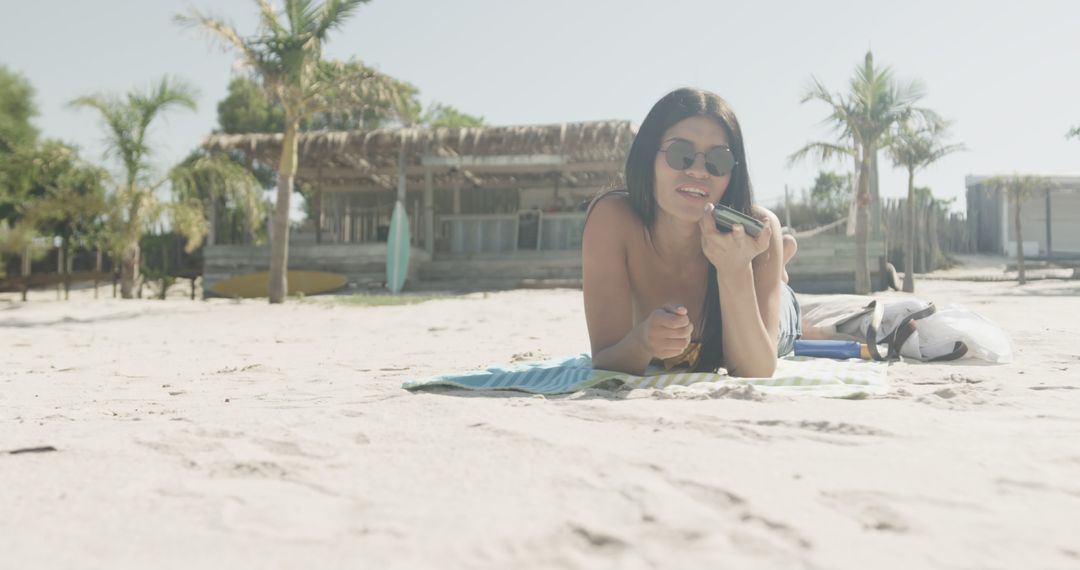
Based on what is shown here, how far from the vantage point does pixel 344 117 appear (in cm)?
2542

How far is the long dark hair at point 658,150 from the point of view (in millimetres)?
2797

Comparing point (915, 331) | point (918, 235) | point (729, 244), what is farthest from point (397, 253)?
point (918, 235)

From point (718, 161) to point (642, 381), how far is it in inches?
32.2

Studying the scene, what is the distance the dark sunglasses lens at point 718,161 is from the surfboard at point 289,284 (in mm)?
12114

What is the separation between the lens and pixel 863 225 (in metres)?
12.6

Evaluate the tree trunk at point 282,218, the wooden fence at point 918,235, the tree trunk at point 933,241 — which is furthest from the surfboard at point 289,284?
the tree trunk at point 933,241

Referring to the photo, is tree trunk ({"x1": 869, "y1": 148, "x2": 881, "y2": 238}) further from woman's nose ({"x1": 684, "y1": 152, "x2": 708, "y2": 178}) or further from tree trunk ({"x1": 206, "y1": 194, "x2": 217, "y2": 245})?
tree trunk ({"x1": 206, "y1": 194, "x2": 217, "y2": 245})

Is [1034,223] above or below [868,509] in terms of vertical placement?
above

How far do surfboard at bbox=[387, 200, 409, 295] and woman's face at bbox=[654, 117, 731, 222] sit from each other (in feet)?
Result: 35.3

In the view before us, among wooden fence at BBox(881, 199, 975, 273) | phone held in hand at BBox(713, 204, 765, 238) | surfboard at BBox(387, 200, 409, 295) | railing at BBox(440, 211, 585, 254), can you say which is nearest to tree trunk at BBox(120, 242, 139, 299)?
surfboard at BBox(387, 200, 409, 295)

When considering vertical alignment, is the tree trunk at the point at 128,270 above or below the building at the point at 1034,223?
below

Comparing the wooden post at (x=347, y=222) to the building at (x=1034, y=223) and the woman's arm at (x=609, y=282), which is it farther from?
the building at (x=1034, y=223)

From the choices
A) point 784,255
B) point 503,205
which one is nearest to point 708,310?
point 784,255

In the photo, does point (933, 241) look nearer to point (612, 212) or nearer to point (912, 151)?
point (912, 151)
